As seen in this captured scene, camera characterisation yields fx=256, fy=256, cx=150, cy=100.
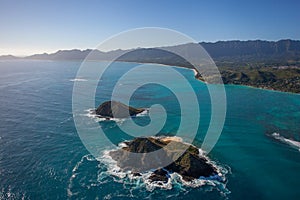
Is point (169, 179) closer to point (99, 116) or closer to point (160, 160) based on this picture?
point (160, 160)

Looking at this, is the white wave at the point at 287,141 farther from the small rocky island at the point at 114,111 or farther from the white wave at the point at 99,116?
the small rocky island at the point at 114,111

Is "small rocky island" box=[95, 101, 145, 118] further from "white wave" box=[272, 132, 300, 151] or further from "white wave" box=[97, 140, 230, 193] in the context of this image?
"white wave" box=[272, 132, 300, 151]

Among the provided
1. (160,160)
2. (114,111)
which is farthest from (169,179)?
(114,111)

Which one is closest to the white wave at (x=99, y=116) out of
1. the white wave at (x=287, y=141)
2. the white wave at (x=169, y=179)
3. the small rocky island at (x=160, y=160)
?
the small rocky island at (x=160, y=160)

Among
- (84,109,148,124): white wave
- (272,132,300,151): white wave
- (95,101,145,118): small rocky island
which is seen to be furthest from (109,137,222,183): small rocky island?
(95,101,145,118): small rocky island

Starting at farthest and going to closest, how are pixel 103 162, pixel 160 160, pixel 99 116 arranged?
pixel 99 116 < pixel 103 162 < pixel 160 160

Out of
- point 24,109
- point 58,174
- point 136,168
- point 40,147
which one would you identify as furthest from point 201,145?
point 24,109

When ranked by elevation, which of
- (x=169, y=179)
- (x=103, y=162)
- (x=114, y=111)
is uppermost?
(x=114, y=111)

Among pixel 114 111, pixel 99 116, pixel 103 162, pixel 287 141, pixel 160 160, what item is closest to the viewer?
pixel 160 160
